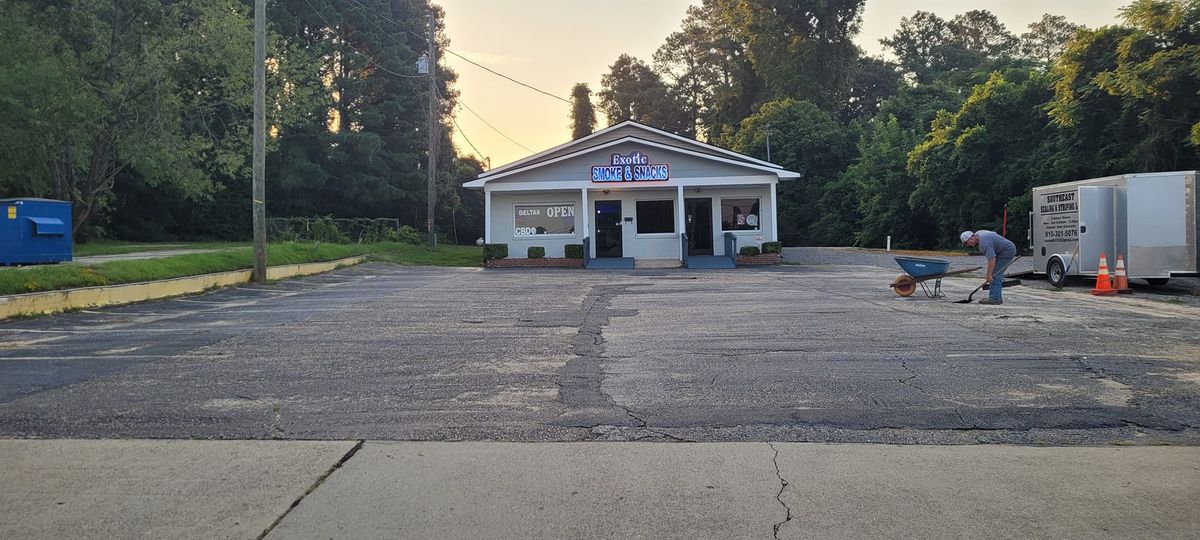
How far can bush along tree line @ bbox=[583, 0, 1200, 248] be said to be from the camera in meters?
24.0

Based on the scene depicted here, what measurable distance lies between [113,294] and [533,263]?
15.1 m

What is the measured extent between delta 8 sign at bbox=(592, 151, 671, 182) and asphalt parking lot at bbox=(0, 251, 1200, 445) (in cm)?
1400

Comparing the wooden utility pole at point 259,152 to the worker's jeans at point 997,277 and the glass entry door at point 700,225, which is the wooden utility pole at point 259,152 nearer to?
the glass entry door at point 700,225

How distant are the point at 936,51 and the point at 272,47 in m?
54.7

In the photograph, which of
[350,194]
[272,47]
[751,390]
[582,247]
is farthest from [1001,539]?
[350,194]

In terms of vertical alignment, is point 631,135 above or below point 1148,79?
below

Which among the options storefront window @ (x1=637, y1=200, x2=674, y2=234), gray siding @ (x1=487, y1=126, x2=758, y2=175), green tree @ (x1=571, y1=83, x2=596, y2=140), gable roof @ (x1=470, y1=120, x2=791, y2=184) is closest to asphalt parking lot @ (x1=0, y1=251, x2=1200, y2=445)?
storefront window @ (x1=637, y1=200, x2=674, y2=234)

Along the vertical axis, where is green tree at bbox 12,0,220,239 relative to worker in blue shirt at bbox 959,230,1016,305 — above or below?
above

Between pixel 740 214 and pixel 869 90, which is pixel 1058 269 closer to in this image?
pixel 740 214

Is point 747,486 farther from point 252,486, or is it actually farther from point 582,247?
point 582,247

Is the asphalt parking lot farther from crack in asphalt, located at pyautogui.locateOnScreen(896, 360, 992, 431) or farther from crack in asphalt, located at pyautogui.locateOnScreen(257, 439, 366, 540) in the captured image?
crack in asphalt, located at pyautogui.locateOnScreen(257, 439, 366, 540)

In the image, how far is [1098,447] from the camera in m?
5.68

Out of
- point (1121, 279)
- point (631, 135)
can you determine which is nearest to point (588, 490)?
point (1121, 279)

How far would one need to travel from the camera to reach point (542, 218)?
29.4 meters
